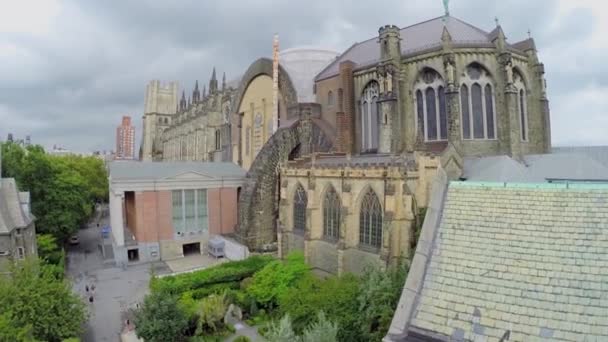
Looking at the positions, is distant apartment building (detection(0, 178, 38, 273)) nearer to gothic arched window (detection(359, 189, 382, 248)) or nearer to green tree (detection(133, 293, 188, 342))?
green tree (detection(133, 293, 188, 342))

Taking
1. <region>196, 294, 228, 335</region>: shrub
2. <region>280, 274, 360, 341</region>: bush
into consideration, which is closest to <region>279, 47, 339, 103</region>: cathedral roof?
<region>196, 294, 228, 335</region>: shrub

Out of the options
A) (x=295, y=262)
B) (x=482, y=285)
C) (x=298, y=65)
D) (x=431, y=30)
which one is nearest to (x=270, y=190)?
(x=295, y=262)

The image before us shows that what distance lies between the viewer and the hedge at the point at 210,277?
23.7m

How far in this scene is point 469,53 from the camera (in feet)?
88.2

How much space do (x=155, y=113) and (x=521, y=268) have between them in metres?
120

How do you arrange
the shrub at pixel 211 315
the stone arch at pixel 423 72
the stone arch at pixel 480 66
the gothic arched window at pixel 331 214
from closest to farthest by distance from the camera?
the shrub at pixel 211 315 < the gothic arched window at pixel 331 214 < the stone arch at pixel 480 66 < the stone arch at pixel 423 72

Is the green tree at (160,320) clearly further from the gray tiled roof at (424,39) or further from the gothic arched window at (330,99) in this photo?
the gray tiled roof at (424,39)

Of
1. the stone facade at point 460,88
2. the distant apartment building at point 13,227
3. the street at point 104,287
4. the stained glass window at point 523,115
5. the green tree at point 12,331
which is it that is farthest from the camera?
→ the stained glass window at point 523,115

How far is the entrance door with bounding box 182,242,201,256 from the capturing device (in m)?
37.1

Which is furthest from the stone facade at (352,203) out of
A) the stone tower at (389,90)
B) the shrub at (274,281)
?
the stone tower at (389,90)

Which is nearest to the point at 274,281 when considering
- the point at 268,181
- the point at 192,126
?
the point at 268,181

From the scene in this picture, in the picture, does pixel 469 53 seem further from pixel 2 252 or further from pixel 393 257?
pixel 2 252

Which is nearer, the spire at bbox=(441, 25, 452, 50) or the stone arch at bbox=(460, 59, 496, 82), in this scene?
the spire at bbox=(441, 25, 452, 50)

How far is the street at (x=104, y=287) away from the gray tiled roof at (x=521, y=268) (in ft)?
64.6
